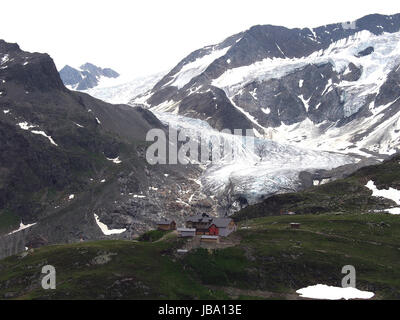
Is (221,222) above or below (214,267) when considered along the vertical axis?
above

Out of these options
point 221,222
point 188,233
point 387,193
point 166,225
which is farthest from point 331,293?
point 387,193

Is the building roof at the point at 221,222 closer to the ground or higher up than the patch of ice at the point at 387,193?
higher up

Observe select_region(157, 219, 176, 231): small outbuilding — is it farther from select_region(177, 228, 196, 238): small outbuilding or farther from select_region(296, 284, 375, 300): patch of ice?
select_region(296, 284, 375, 300): patch of ice

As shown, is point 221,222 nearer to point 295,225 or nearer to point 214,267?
point 295,225

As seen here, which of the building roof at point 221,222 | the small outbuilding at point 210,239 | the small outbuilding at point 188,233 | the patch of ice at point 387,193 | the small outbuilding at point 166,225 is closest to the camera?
the small outbuilding at point 210,239

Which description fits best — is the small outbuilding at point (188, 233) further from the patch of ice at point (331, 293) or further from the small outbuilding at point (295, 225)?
the patch of ice at point (331, 293)

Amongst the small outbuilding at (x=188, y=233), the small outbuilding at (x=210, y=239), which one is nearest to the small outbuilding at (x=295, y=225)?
the small outbuilding at (x=210, y=239)

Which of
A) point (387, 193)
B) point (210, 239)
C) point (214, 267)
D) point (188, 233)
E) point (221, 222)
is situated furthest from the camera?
point (387, 193)

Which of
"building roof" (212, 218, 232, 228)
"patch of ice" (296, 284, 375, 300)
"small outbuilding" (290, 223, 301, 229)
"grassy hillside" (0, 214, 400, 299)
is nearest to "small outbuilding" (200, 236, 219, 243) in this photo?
"grassy hillside" (0, 214, 400, 299)

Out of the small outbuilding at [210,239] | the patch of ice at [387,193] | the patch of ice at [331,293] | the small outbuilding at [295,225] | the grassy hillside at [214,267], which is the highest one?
the patch of ice at [387,193]
